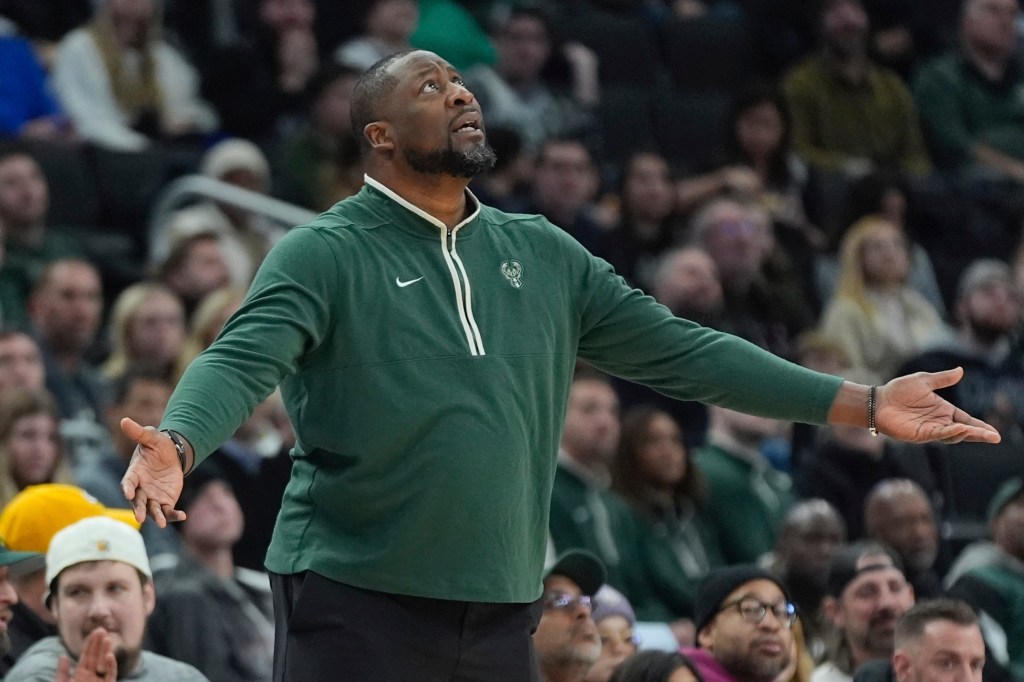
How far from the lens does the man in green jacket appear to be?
118 inches

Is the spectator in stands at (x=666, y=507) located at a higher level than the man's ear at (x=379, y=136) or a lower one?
lower

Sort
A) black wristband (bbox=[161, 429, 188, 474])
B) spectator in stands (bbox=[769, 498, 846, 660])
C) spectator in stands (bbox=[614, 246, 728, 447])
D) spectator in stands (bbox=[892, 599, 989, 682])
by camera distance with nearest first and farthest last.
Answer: black wristband (bbox=[161, 429, 188, 474]) → spectator in stands (bbox=[892, 599, 989, 682]) → spectator in stands (bbox=[769, 498, 846, 660]) → spectator in stands (bbox=[614, 246, 728, 447])

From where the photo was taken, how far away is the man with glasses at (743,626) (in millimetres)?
5086

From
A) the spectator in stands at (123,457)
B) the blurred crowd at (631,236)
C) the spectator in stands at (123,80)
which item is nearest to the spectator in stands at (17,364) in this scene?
the blurred crowd at (631,236)

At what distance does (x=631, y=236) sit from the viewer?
890 centimetres

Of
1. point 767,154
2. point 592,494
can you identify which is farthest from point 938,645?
point 767,154

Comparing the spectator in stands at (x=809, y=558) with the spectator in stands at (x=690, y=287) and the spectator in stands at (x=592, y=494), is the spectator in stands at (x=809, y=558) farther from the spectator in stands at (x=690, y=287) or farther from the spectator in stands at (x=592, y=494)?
the spectator in stands at (x=690, y=287)

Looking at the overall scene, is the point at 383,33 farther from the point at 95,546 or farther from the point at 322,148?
the point at 95,546

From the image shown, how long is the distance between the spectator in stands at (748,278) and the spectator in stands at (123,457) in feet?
9.83

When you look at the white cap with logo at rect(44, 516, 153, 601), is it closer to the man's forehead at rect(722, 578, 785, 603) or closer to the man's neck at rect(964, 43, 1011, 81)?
the man's forehead at rect(722, 578, 785, 603)

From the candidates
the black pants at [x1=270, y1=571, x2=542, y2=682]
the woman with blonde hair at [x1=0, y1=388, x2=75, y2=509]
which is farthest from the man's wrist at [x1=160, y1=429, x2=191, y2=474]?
the woman with blonde hair at [x1=0, y1=388, x2=75, y2=509]

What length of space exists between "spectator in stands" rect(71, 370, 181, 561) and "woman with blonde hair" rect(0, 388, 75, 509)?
5.6 inches

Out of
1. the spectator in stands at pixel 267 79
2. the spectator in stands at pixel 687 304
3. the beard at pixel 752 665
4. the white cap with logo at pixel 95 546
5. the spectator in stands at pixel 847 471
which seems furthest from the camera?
the spectator in stands at pixel 267 79

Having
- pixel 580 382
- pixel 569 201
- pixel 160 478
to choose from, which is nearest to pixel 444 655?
pixel 160 478
